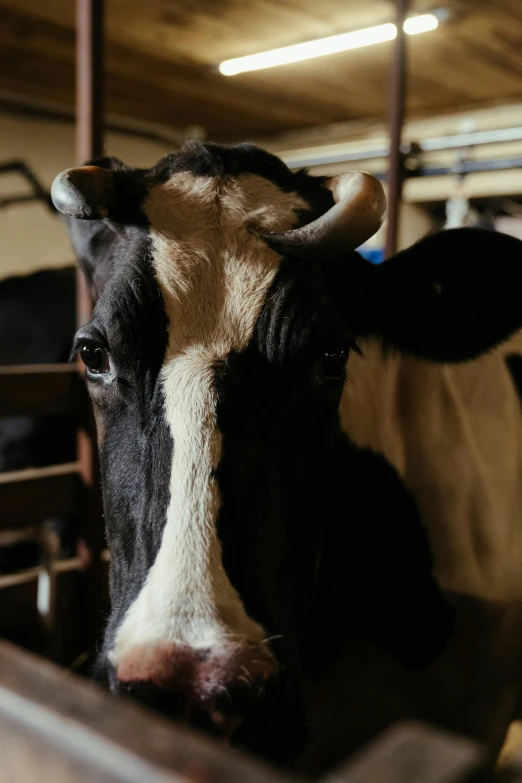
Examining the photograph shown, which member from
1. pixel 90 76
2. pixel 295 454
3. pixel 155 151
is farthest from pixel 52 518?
pixel 155 151

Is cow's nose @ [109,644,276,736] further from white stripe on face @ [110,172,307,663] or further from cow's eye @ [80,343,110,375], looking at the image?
cow's eye @ [80,343,110,375]

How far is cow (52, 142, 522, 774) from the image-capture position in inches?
29.2

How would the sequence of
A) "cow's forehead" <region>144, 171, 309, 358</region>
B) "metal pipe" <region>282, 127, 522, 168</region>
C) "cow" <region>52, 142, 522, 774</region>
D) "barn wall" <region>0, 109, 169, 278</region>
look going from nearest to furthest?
"cow" <region>52, 142, 522, 774</region> < "cow's forehead" <region>144, 171, 309, 358</region> < "metal pipe" <region>282, 127, 522, 168</region> < "barn wall" <region>0, 109, 169, 278</region>

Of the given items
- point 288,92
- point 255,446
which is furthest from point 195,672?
point 288,92

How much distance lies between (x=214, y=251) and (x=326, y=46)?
10.2 feet

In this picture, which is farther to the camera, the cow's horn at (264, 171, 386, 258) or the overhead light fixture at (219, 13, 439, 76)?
the overhead light fixture at (219, 13, 439, 76)

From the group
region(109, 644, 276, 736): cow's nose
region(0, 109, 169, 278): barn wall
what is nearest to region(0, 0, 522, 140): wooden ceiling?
region(0, 109, 169, 278): barn wall

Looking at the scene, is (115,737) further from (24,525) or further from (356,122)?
(356,122)

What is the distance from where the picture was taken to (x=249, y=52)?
12.5 feet

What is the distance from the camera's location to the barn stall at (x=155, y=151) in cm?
23

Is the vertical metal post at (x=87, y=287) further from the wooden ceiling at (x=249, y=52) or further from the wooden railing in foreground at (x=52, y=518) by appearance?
the wooden ceiling at (x=249, y=52)

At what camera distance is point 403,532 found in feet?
4.18

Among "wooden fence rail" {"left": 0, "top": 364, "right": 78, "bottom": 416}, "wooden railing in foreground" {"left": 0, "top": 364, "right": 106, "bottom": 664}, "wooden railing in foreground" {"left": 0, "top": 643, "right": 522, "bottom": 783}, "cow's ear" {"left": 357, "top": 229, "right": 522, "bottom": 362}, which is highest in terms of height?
"cow's ear" {"left": 357, "top": 229, "right": 522, "bottom": 362}

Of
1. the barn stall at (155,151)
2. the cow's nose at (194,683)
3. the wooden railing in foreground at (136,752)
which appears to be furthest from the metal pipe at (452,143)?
the wooden railing in foreground at (136,752)
